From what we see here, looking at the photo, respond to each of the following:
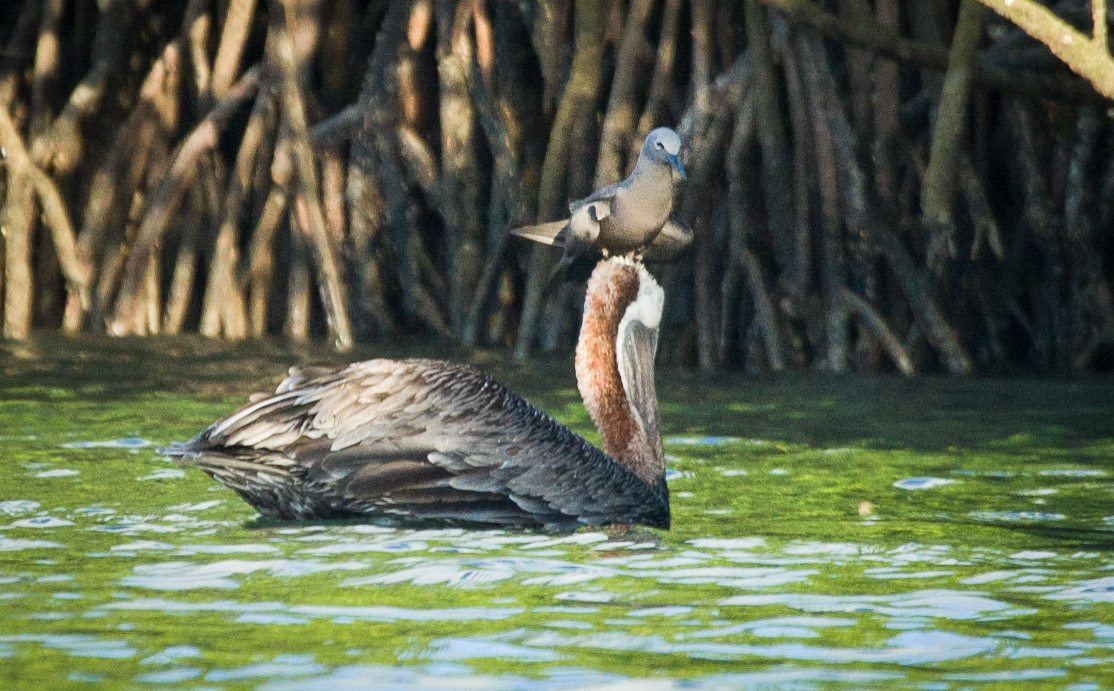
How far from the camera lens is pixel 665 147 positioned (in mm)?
A: 5641

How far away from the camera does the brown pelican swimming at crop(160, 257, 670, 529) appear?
207 inches

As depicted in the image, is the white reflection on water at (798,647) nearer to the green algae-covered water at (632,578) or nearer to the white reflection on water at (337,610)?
the green algae-covered water at (632,578)

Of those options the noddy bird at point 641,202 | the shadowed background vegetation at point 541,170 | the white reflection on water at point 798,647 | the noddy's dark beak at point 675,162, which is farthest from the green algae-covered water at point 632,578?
the shadowed background vegetation at point 541,170

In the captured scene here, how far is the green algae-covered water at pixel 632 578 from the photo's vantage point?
11.6 feet

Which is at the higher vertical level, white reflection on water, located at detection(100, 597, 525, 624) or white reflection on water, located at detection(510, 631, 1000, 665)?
white reflection on water, located at detection(100, 597, 525, 624)

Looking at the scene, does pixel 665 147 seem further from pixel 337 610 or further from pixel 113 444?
pixel 113 444

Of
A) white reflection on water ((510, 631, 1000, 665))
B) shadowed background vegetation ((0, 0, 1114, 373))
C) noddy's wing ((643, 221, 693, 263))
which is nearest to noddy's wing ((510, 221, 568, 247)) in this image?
noddy's wing ((643, 221, 693, 263))

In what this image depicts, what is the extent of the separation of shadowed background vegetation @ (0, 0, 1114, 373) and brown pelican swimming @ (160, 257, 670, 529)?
4.22 metres

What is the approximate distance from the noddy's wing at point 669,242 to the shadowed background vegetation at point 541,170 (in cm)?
253

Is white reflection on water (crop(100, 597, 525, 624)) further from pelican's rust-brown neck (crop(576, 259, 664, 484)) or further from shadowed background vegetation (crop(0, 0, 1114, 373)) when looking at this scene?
shadowed background vegetation (crop(0, 0, 1114, 373))

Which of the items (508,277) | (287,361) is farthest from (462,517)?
(508,277)

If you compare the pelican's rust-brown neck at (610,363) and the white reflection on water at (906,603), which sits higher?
the pelican's rust-brown neck at (610,363)

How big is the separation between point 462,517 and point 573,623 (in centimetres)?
135

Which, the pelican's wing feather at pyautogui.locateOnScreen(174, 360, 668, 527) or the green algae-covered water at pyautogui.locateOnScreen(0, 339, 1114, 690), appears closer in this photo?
the green algae-covered water at pyautogui.locateOnScreen(0, 339, 1114, 690)
